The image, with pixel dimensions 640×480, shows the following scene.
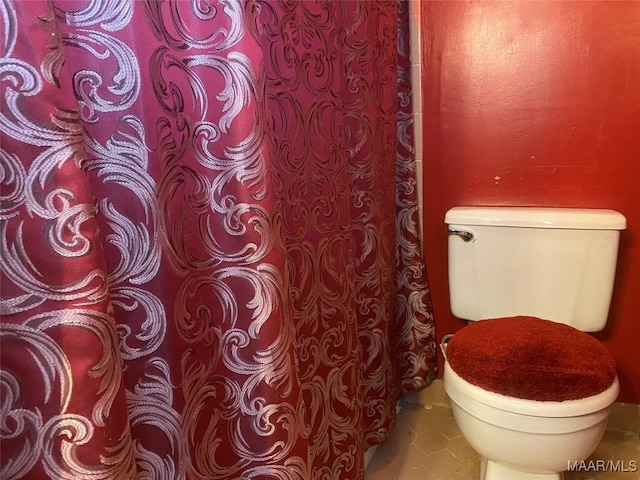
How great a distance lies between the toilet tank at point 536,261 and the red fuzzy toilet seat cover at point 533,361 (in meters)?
0.20

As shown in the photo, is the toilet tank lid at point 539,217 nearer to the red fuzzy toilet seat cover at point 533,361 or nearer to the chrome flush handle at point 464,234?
the chrome flush handle at point 464,234

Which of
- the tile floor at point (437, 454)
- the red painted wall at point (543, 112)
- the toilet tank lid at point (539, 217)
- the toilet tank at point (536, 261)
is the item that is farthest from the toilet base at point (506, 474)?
the toilet tank lid at point (539, 217)

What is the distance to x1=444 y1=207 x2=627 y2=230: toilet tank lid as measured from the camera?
1.33 m

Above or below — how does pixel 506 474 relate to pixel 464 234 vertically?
below

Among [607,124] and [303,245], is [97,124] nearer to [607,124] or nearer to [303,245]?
[303,245]

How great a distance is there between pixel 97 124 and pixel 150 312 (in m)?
0.25

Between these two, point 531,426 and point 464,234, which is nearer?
point 531,426

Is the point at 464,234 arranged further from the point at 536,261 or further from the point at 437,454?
the point at 437,454

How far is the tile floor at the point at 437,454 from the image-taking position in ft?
4.61

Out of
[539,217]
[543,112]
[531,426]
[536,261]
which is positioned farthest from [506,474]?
[543,112]

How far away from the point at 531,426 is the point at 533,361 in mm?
134

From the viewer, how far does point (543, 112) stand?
56.4 inches

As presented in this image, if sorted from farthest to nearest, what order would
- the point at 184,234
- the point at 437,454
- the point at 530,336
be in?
the point at 437,454
the point at 530,336
the point at 184,234

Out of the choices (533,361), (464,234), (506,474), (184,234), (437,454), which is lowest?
(437,454)
